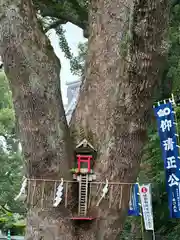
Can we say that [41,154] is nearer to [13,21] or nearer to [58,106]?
[58,106]

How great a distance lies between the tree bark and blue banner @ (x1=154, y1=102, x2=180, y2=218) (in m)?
4.13

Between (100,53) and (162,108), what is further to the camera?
(162,108)

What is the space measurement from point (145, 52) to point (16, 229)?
14008mm

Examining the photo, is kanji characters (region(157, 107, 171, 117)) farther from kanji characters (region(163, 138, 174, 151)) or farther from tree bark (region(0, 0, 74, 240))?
tree bark (region(0, 0, 74, 240))

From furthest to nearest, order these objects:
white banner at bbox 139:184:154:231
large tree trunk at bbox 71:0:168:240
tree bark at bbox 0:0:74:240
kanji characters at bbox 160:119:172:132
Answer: white banner at bbox 139:184:154:231 → kanji characters at bbox 160:119:172:132 → tree bark at bbox 0:0:74:240 → large tree trunk at bbox 71:0:168:240

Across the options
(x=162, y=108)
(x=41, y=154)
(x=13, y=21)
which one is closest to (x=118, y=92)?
(x=41, y=154)

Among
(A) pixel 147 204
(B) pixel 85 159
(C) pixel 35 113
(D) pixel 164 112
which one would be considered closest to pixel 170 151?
(D) pixel 164 112

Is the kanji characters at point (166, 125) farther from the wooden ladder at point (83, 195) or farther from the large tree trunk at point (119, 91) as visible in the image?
the wooden ladder at point (83, 195)

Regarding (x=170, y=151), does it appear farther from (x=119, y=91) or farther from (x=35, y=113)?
(x=35, y=113)

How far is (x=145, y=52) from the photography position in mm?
2654

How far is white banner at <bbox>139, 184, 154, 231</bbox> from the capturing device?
7926mm

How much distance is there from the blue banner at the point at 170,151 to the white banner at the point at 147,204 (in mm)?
1094

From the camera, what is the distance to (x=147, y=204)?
7.92 meters

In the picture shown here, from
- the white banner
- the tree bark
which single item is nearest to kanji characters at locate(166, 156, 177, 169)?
the white banner
